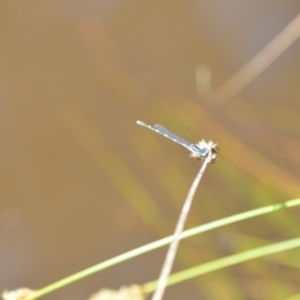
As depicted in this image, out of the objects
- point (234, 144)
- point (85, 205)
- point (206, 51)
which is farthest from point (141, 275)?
point (206, 51)

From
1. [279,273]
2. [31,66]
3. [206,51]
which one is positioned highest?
[31,66]

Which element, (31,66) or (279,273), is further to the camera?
(31,66)

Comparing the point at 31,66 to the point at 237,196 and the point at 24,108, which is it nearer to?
the point at 24,108

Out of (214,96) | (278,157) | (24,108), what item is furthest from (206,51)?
(24,108)

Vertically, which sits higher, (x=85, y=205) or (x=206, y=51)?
(x=206, y=51)

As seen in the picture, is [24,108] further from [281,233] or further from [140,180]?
[281,233]

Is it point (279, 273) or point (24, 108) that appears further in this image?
point (24, 108)
